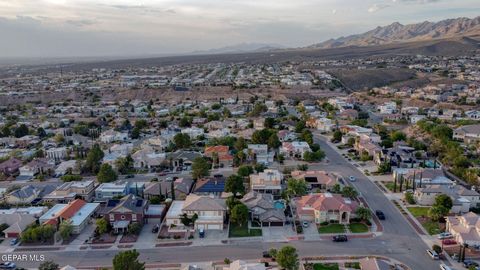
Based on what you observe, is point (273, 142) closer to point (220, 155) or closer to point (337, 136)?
point (220, 155)

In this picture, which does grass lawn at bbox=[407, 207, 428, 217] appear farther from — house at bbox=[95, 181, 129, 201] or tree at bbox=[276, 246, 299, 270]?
house at bbox=[95, 181, 129, 201]

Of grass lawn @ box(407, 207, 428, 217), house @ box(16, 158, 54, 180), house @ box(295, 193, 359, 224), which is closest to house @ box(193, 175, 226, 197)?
house @ box(295, 193, 359, 224)

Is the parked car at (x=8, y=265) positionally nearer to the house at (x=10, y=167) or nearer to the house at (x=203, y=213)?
the house at (x=203, y=213)

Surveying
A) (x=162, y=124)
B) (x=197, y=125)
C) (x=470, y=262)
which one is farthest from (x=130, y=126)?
(x=470, y=262)

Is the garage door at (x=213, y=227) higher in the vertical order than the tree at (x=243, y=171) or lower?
lower

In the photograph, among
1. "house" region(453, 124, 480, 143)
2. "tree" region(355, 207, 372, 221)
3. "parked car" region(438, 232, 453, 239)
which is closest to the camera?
"parked car" region(438, 232, 453, 239)

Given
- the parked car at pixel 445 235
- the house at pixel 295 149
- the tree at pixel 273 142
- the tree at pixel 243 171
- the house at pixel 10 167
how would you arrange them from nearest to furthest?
the parked car at pixel 445 235, the tree at pixel 243 171, the house at pixel 10 167, the house at pixel 295 149, the tree at pixel 273 142

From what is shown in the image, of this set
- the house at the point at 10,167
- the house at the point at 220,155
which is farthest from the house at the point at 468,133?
the house at the point at 10,167
